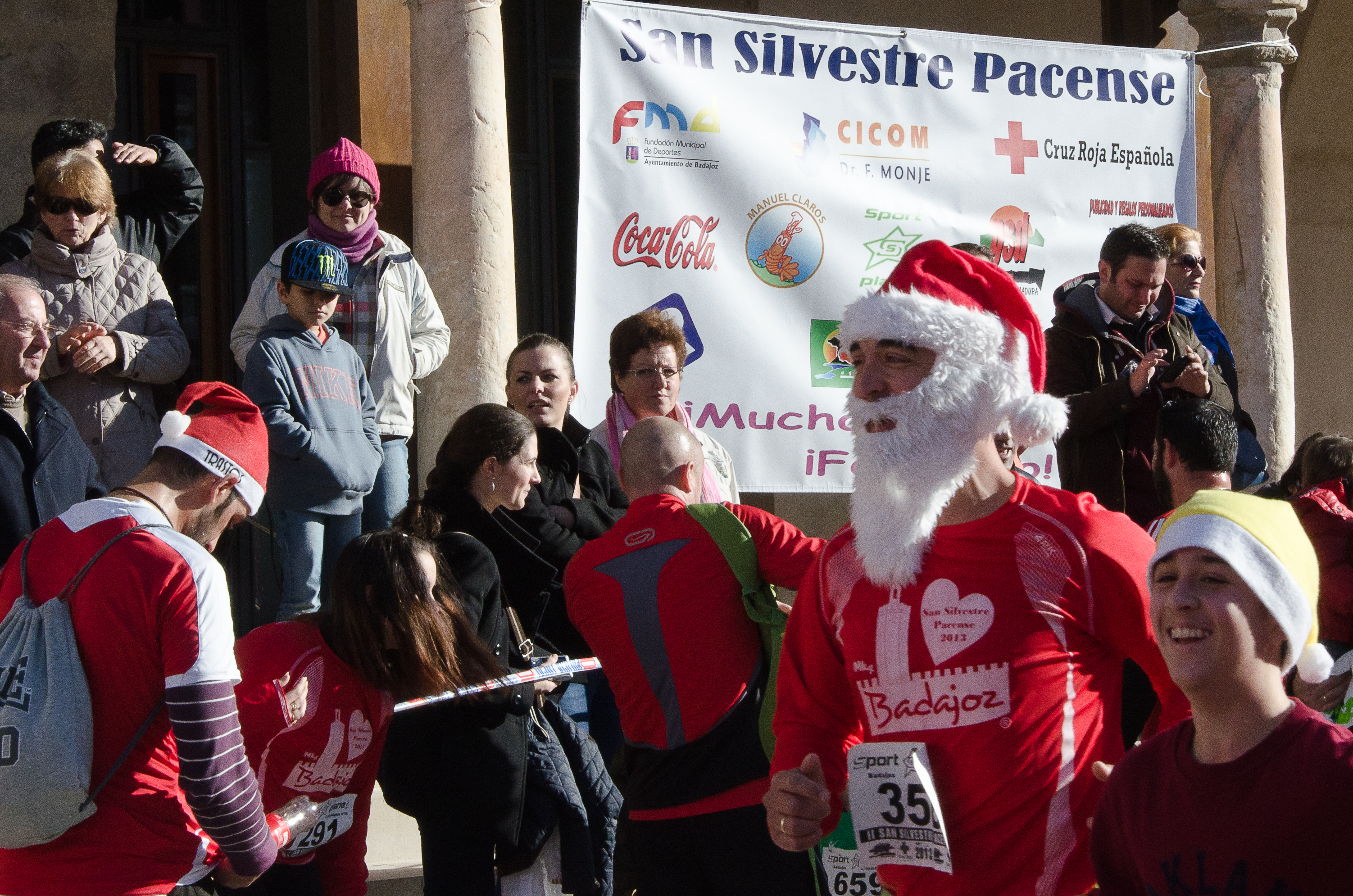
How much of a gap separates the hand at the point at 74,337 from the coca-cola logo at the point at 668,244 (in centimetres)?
209

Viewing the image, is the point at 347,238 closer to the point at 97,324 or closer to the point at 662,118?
the point at 97,324

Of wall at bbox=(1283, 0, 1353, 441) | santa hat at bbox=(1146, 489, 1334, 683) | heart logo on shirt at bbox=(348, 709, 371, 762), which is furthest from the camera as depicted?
wall at bbox=(1283, 0, 1353, 441)

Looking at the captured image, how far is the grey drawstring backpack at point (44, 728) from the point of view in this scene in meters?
2.70

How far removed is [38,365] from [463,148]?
6.94 ft

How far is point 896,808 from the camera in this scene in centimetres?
239

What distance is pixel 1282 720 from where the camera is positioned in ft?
6.48

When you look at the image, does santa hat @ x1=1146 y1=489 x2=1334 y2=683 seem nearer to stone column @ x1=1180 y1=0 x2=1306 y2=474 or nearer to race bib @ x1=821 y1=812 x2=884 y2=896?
race bib @ x1=821 y1=812 x2=884 y2=896

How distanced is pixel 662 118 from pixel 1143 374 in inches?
90.0

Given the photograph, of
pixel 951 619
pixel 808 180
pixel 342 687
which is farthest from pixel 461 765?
pixel 808 180

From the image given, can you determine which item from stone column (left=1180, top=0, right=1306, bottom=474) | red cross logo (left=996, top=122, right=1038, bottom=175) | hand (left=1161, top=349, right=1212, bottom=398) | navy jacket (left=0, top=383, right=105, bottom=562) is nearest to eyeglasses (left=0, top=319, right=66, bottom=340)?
navy jacket (left=0, top=383, right=105, bottom=562)

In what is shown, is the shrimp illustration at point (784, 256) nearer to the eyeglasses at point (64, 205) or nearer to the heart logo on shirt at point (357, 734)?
the eyeglasses at point (64, 205)

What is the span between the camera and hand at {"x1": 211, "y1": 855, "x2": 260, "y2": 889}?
9.80ft

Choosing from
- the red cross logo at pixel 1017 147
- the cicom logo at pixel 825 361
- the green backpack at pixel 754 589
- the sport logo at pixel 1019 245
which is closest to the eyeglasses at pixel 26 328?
the green backpack at pixel 754 589

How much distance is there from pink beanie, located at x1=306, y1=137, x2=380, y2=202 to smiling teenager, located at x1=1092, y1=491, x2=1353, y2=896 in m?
4.02
